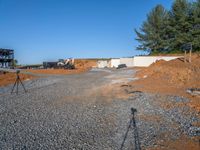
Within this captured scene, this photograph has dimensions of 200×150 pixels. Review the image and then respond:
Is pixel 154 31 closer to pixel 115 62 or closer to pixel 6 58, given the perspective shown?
pixel 115 62

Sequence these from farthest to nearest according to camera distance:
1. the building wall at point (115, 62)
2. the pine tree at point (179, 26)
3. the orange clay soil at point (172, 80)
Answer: the building wall at point (115, 62)
the pine tree at point (179, 26)
the orange clay soil at point (172, 80)

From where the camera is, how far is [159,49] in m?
57.5

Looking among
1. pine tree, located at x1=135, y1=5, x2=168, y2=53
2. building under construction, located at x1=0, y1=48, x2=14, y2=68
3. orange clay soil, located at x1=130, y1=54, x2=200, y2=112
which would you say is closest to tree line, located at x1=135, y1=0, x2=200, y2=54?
pine tree, located at x1=135, y1=5, x2=168, y2=53

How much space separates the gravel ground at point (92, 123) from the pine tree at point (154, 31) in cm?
4415

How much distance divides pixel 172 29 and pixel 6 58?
145ft

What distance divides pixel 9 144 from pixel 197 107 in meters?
9.11

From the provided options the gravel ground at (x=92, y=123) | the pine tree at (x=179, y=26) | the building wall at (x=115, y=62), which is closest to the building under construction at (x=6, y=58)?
the building wall at (x=115, y=62)

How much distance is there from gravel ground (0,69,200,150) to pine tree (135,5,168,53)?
44147 millimetres

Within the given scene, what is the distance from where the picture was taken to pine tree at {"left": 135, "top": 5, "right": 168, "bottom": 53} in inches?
2224

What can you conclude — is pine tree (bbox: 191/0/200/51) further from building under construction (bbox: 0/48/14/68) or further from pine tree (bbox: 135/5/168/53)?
building under construction (bbox: 0/48/14/68)

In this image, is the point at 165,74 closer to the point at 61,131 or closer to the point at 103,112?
the point at 103,112

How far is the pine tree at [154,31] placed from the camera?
2224 inches

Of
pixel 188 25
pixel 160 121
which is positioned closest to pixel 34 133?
pixel 160 121

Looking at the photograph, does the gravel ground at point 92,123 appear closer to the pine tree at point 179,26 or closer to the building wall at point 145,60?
the building wall at point 145,60
